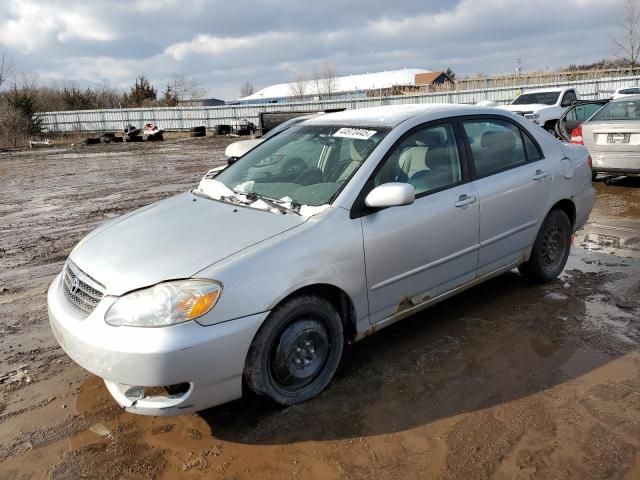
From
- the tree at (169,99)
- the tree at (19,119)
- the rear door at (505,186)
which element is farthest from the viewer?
the tree at (169,99)

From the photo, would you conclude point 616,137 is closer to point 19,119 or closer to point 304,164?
point 304,164

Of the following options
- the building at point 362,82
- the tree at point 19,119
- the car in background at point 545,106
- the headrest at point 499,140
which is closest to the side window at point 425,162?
the headrest at point 499,140

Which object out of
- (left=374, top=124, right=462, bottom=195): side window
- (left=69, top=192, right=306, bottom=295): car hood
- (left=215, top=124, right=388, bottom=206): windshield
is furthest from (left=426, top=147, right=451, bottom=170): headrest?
(left=69, top=192, right=306, bottom=295): car hood

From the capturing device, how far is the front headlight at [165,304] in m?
2.52

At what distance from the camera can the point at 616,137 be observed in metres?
8.90

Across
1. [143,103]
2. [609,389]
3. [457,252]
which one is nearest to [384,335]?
[457,252]

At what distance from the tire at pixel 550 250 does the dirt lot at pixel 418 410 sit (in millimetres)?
133

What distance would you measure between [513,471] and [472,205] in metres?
1.90

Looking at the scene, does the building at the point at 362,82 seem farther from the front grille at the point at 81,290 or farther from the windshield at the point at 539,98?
the front grille at the point at 81,290

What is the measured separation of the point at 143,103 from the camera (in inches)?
2021

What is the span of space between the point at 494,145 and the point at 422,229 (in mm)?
1260

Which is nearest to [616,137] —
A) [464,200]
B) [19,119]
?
[464,200]

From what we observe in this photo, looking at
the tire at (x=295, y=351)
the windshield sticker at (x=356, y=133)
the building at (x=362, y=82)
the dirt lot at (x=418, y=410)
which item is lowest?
the dirt lot at (x=418, y=410)

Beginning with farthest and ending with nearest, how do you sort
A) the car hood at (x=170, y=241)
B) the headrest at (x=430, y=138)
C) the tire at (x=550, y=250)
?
the tire at (x=550, y=250)
the headrest at (x=430, y=138)
the car hood at (x=170, y=241)
